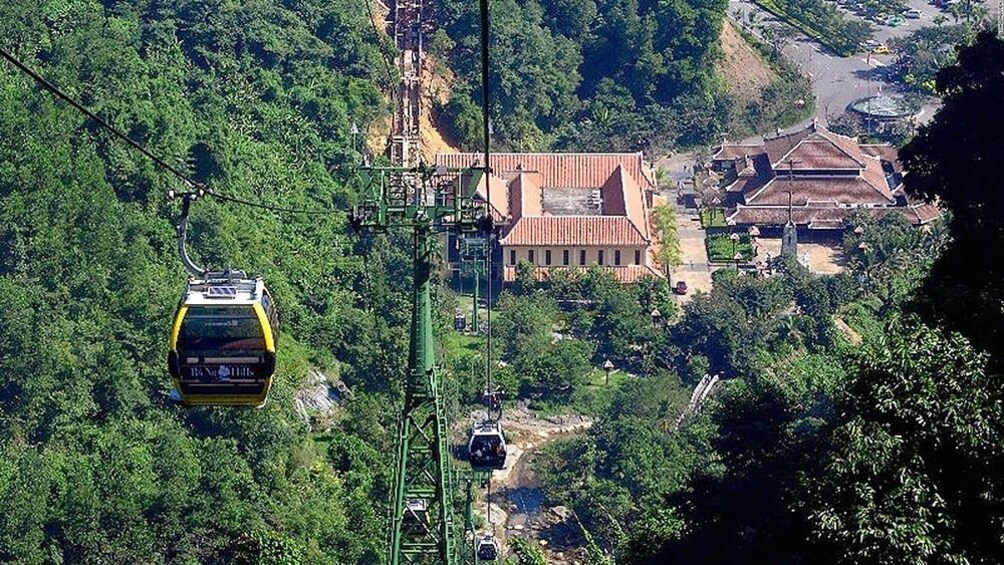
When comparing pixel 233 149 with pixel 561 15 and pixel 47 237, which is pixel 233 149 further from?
pixel 561 15

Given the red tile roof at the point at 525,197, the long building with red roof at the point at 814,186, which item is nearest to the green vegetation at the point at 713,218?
the long building with red roof at the point at 814,186

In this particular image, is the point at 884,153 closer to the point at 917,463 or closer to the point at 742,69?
the point at 742,69

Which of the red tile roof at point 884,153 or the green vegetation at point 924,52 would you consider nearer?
the red tile roof at point 884,153

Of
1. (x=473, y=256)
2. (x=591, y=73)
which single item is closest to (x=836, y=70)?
(x=591, y=73)

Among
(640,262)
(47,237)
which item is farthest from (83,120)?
(640,262)

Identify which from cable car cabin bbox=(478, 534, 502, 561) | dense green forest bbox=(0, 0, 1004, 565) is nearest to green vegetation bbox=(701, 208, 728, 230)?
dense green forest bbox=(0, 0, 1004, 565)

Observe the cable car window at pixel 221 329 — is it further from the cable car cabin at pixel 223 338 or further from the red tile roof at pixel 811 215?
the red tile roof at pixel 811 215
